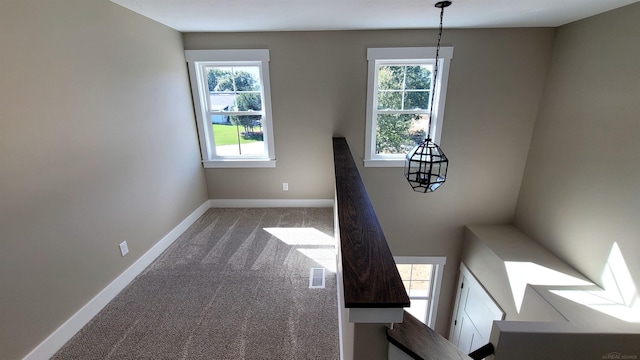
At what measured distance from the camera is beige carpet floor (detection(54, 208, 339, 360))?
1.66m

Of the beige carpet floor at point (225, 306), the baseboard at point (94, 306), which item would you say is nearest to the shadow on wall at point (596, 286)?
the beige carpet floor at point (225, 306)

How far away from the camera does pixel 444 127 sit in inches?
133

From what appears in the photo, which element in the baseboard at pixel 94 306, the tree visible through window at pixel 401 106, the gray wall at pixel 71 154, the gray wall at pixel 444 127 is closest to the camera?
the gray wall at pixel 71 154

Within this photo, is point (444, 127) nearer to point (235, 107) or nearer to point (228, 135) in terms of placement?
point (235, 107)

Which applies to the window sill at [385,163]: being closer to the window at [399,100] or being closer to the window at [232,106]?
the window at [399,100]

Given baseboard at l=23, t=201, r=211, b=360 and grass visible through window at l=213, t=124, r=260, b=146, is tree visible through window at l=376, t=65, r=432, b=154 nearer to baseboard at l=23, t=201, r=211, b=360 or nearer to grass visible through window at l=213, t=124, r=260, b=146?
grass visible through window at l=213, t=124, r=260, b=146

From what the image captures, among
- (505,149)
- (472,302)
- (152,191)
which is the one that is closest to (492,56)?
(505,149)

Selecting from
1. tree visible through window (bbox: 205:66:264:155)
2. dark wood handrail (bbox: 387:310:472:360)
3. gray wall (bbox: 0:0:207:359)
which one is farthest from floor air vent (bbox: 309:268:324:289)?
tree visible through window (bbox: 205:66:264:155)

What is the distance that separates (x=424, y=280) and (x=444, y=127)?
2522mm

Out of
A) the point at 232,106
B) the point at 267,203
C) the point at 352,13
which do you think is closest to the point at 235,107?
the point at 232,106

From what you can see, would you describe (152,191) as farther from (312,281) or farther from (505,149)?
(505,149)

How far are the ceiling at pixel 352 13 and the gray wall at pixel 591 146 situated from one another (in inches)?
11.9

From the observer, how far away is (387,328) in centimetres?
79

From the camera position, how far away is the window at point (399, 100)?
3133 millimetres
